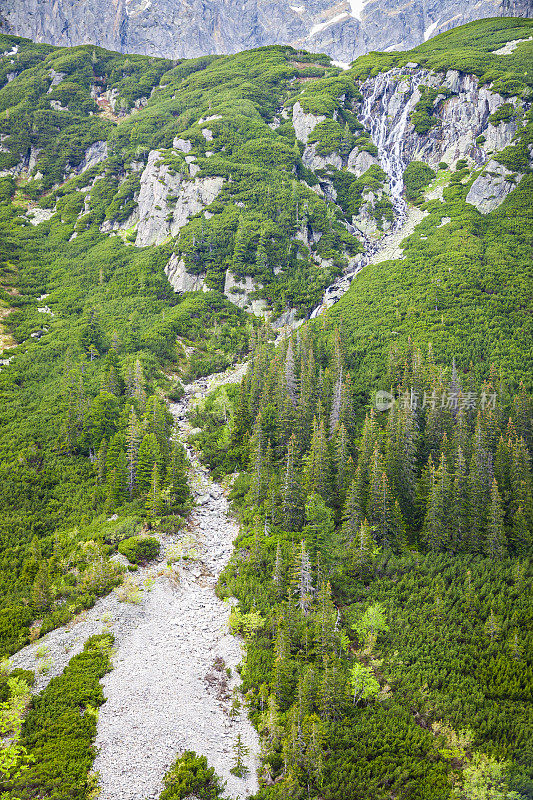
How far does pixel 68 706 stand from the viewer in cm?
2452

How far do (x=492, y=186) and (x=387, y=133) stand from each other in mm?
55563

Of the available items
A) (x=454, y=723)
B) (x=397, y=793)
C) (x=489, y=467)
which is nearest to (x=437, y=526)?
(x=489, y=467)

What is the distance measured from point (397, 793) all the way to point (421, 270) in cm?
8816

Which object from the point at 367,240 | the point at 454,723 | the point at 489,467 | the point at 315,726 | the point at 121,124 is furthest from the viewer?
the point at 121,124

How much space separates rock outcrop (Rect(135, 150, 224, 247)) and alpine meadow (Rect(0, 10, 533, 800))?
2.56 feet

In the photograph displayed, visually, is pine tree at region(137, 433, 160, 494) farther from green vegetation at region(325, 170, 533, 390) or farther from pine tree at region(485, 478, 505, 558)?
pine tree at region(485, 478, 505, 558)

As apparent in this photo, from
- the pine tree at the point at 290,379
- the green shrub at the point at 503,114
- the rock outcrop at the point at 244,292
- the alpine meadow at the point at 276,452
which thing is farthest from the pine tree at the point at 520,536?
the green shrub at the point at 503,114

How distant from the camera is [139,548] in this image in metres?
39.8

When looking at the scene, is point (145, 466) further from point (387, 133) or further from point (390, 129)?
point (390, 129)

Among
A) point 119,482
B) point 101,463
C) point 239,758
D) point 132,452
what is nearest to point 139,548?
point 119,482

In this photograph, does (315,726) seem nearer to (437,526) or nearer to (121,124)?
(437,526)

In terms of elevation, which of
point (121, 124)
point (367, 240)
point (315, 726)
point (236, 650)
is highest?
point (121, 124)

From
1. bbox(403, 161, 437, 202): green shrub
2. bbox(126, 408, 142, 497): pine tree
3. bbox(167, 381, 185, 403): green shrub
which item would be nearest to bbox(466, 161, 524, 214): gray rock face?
bbox(403, 161, 437, 202): green shrub

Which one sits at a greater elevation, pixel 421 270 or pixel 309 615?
pixel 421 270
